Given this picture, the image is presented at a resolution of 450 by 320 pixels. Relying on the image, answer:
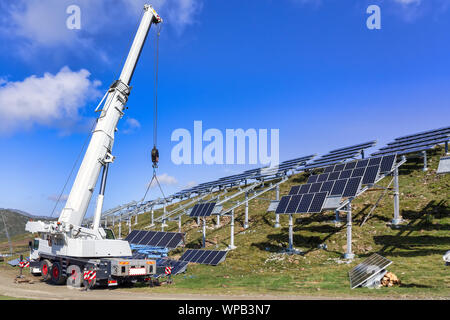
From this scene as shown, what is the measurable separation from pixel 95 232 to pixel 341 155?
3453 cm

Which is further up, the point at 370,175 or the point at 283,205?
the point at 370,175

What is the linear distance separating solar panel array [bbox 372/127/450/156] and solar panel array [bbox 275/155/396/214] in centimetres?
1122

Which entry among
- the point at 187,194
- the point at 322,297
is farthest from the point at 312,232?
the point at 187,194

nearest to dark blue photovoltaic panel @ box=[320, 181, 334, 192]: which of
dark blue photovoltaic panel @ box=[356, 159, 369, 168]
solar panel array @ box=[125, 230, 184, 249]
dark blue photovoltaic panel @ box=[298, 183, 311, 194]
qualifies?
dark blue photovoltaic panel @ box=[298, 183, 311, 194]

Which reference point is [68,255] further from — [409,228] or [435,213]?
[435,213]

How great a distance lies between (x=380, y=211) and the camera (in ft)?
109

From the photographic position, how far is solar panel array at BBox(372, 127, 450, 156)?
125 feet

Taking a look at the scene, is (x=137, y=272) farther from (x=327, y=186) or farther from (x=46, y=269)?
(x=327, y=186)

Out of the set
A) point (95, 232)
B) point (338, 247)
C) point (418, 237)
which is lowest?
point (338, 247)

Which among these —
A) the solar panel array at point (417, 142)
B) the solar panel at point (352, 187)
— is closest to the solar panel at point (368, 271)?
the solar panel at point (352, 187)

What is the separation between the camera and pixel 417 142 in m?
40.1

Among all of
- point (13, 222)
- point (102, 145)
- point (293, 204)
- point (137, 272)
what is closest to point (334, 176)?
point (293, 204)

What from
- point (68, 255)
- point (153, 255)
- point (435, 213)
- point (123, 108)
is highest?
point (123, 108)
